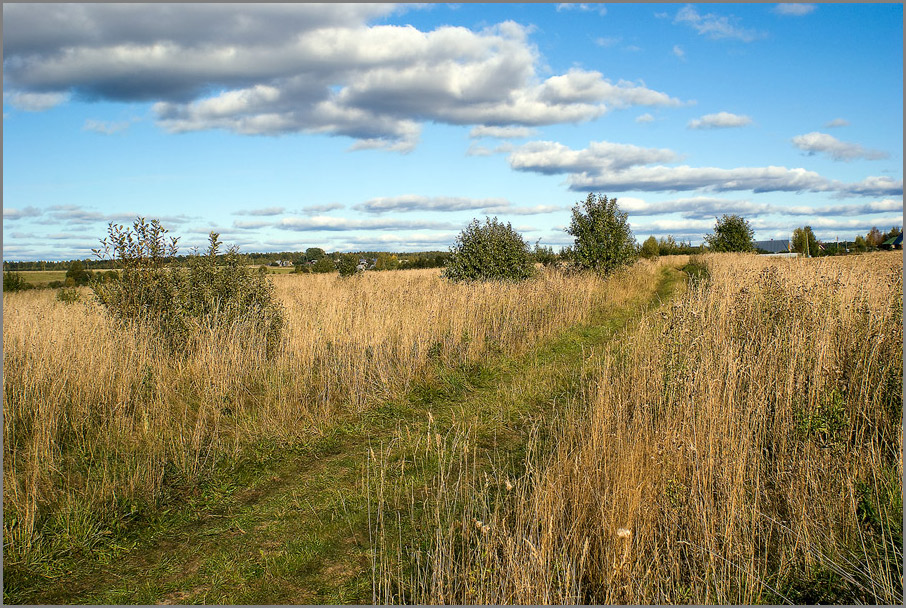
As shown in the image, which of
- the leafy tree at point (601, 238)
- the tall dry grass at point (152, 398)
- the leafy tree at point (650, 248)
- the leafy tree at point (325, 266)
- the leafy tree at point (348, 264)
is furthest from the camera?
the leafy tree at point (650, 248)

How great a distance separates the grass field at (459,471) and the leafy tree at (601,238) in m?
14.6

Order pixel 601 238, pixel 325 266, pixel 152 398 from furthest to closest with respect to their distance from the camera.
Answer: pixel 325 266
pixel 601 238
pixel 152 398

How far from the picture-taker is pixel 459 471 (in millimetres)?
4023

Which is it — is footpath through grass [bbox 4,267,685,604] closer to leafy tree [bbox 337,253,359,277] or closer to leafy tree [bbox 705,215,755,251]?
leafy tree [bbox 337,253,359,277]

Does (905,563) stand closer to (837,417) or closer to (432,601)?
(837,417)

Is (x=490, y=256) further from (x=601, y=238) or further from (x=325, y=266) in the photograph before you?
(x=325, y=266)

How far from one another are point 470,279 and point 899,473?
14188 mm

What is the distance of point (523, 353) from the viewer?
10.3m

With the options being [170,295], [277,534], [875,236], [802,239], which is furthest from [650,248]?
[277,534]

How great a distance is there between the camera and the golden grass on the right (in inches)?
120

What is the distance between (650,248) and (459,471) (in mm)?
55970

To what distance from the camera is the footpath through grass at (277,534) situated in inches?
141

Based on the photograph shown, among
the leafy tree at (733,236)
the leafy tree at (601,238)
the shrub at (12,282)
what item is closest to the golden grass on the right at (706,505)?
the leafy tree at (601,238)

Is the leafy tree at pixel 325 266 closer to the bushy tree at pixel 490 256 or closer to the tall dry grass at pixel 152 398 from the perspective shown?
the bushy tree at pixel 490 256
